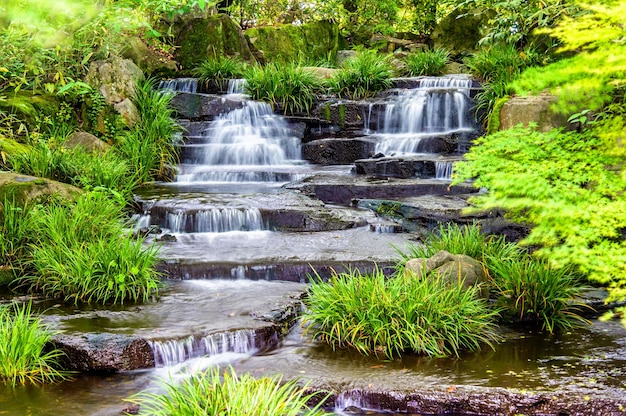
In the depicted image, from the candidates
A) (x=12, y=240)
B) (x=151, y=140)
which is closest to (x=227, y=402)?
(x=12, y=240)

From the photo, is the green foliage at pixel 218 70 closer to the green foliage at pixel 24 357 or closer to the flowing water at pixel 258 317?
the flowing water at pixel 258 317

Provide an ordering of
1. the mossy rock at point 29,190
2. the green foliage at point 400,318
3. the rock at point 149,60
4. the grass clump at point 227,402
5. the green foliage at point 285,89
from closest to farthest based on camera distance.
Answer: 1. the grass clump at point 227,402
2. the green foliage at point 400,318
3. the mossy rock at point 29,190
4. the green foliage at point 285,89
5. the rock at point 149,60

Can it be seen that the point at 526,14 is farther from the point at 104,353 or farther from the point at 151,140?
the point at 104,353

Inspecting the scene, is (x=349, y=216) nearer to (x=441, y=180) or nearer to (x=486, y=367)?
(x=441, y=180)

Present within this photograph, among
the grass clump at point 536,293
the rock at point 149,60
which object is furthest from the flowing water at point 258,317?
the rock at point 149,60

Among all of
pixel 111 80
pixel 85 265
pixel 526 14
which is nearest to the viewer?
pixel 85 265

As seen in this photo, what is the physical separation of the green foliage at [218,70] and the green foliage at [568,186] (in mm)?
10067

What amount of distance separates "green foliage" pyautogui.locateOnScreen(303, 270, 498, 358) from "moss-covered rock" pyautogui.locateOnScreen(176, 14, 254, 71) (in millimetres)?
11946

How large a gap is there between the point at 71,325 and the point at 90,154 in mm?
5516

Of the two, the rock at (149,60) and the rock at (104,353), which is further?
the rock at (149,60)

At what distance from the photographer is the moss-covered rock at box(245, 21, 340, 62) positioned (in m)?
18.8

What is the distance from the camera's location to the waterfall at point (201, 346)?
546 centimetres

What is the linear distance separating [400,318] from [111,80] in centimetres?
952

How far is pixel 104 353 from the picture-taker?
534 centimetres
